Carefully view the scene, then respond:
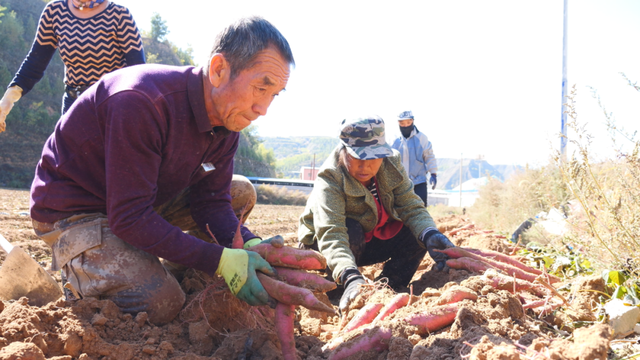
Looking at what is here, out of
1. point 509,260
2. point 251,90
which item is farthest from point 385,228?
point 251,90

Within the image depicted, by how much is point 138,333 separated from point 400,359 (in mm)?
1048

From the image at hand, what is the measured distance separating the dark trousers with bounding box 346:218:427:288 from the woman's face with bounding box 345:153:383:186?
0.49 m

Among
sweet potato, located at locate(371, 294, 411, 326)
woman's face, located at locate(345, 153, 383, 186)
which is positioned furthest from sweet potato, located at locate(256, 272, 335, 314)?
woman's face, located at locate(345, 153, 383, 186)

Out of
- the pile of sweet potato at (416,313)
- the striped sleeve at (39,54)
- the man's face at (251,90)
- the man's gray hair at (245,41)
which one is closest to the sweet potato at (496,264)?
the pile of sweet potato at (416,313)

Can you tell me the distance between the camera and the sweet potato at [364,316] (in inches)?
80.6

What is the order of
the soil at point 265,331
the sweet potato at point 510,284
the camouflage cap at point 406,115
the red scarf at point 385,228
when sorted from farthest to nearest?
the camouflage cap at point 406,115
the red scarf at point 385,228
the sweet potato at point 510,284
the soil at point 265,331

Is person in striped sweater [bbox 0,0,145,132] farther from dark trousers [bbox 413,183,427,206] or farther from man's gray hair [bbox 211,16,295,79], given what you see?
dark trousers [bbox 413,183,427,206]

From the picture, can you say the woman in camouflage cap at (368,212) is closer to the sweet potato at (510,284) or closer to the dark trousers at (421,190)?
the sweet potato at (510,284)

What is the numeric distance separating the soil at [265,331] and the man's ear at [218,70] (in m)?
0.93

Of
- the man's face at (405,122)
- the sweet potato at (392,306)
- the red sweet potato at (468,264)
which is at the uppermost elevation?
the man's face at (405,122)

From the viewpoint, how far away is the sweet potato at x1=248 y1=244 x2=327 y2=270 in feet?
6.68

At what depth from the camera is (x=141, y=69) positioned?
198 cm

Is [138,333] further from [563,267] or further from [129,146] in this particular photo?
[563,267]

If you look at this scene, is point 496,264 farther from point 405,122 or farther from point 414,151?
point 405,122
